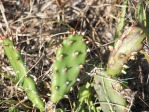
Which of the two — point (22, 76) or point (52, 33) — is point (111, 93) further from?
point (52, 33)

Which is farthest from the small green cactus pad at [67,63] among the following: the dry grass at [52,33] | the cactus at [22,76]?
the dry grass at [52,33]

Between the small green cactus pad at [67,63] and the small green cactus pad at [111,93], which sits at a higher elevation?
the small green cactus pad at [67,63]

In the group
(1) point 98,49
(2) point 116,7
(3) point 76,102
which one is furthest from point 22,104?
(2) point 116,7

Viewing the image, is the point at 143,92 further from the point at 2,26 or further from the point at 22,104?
the point at 2,26

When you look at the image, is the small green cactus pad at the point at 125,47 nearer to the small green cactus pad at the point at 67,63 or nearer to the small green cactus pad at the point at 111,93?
the small green cactus pad at the point at 111,93

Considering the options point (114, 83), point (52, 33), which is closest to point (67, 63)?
point (114, 83)
